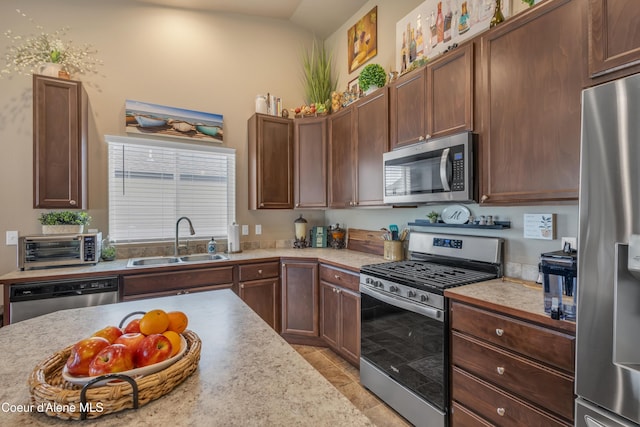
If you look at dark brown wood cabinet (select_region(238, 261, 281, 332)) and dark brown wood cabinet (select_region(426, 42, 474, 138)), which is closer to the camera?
dark brown wood cabinet (select_region(426, 42, 474, 138))

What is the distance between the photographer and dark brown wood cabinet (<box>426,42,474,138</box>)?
6.35ft

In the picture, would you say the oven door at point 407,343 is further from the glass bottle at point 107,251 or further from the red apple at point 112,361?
the glass bottle at point 107,251

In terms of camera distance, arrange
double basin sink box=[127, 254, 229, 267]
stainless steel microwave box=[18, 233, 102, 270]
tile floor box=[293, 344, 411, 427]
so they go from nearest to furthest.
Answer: tile floor box=[293, 344, 411, 427] → stainless steel microwave box=[18, 233, 102, 270] → double basin sink box=[127, 254, 229, 267]

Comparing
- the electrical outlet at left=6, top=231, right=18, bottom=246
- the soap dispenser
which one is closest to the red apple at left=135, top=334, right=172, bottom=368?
the soap dispenser

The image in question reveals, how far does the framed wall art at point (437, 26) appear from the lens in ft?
7.14

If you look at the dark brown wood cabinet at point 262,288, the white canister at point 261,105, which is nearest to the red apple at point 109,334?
the dark brown wood cabinet at point 262,288

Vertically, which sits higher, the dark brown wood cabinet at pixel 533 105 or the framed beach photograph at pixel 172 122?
the framed beach photograph at pixel 172 122

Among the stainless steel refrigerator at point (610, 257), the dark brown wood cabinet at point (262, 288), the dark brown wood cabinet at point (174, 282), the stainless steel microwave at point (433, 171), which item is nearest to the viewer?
the stainless steel refrigerator at point (610, 257)

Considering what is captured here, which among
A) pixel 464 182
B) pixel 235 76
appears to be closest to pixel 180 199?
pixel 235 76

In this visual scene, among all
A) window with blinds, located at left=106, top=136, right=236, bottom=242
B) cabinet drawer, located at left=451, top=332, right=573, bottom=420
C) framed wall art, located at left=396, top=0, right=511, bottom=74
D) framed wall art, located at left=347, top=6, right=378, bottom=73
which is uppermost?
framed wall art, located at left=347, top=6, right=378, bottom=73

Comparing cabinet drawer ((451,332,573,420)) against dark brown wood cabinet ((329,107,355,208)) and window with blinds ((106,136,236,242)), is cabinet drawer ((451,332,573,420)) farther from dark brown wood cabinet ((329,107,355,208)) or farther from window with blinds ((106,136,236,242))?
window with blinds ((106,136,236,242))

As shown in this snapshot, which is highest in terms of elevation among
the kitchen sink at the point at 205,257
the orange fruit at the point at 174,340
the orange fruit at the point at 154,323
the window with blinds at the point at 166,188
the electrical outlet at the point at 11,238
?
the window with blinds at the point at 166,188

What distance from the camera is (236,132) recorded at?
11.7ft

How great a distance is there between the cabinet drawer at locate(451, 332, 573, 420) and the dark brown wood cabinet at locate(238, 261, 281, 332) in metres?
1.84
